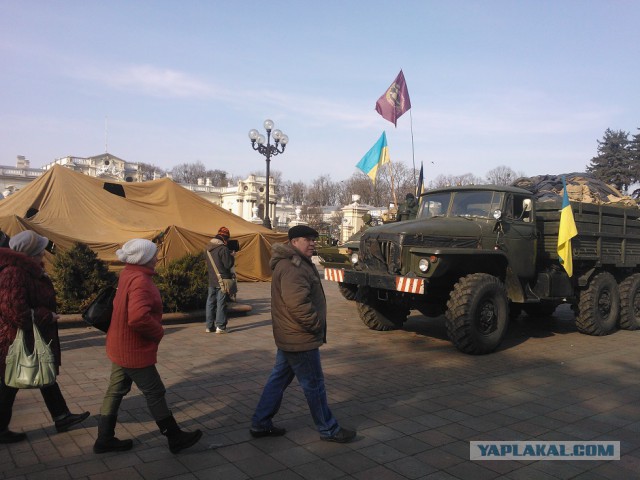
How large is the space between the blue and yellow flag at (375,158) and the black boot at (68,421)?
448 inches

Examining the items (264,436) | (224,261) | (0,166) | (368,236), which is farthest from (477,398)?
(0,166)

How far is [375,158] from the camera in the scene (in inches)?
→ 591

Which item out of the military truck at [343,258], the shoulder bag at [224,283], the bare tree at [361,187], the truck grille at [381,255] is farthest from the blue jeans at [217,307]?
the bare tree at [361,187]

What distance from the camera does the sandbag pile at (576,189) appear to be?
1120cm

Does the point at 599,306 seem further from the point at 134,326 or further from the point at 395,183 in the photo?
the point at 395,183

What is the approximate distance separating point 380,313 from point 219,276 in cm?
288

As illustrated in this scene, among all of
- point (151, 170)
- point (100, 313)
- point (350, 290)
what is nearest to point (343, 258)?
point (350, 290)

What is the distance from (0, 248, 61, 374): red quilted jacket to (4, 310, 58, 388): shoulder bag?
57mm

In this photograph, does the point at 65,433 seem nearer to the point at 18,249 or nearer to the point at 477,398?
the point at 18,249

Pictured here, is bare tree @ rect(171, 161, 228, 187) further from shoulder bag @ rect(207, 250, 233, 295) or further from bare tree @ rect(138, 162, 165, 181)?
shoulder bag @ rect(207, 250, 233, 295)

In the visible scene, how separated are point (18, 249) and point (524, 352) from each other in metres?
6.98

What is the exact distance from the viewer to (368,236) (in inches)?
326

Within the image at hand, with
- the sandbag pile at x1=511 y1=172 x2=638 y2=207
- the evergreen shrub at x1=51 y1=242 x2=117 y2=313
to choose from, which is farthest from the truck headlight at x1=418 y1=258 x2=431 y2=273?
the evergreen shrub at x1=51 y1=242 x2=117 y2=313

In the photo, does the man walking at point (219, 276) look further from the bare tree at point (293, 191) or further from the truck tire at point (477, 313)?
the bare tree at point (293, 191)
